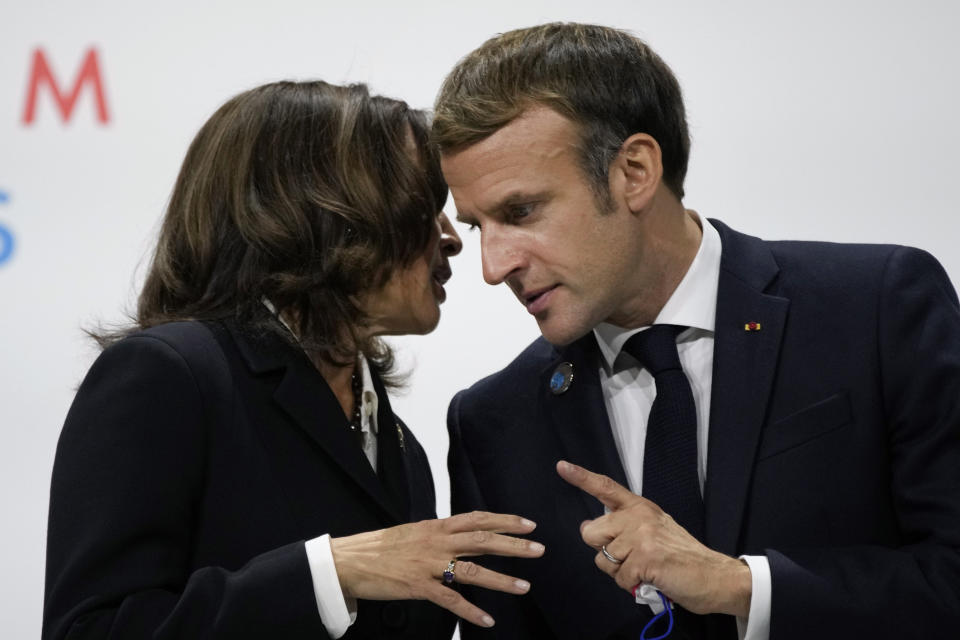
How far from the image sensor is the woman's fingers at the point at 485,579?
71.9 inches

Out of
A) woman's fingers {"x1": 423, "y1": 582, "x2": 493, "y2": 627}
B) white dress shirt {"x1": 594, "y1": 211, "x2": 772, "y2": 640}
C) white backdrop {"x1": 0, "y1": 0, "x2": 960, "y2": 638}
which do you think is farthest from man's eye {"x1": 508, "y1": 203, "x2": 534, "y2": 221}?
white backdrop {"x1": 0, "y1": 0, "x2": 960, "y2": 638}

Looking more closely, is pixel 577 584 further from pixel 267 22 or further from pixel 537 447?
pixel 267 22

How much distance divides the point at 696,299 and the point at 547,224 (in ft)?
0.91

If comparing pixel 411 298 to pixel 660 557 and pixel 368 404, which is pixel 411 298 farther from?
pixel 660 557

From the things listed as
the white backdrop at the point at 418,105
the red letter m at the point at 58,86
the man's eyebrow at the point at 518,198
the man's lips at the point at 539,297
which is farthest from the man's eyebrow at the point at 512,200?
the red letter m at the point at 58,86

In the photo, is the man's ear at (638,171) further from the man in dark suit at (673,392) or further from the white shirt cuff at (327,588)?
the white shirt cuff at (327,588)

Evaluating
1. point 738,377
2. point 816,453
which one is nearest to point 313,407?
point 738,377

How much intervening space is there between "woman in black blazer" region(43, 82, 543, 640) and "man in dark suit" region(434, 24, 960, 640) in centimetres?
21

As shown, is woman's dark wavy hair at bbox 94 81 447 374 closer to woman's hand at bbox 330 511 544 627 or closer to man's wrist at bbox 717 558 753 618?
woman's hand at bbox 330 511 544 627

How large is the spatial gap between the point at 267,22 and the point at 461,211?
50.2 inches

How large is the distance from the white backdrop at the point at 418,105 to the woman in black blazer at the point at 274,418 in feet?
2.65

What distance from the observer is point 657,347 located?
6.71ft

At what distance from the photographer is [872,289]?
6.37 feet

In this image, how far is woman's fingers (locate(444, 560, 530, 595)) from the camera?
1826mm
